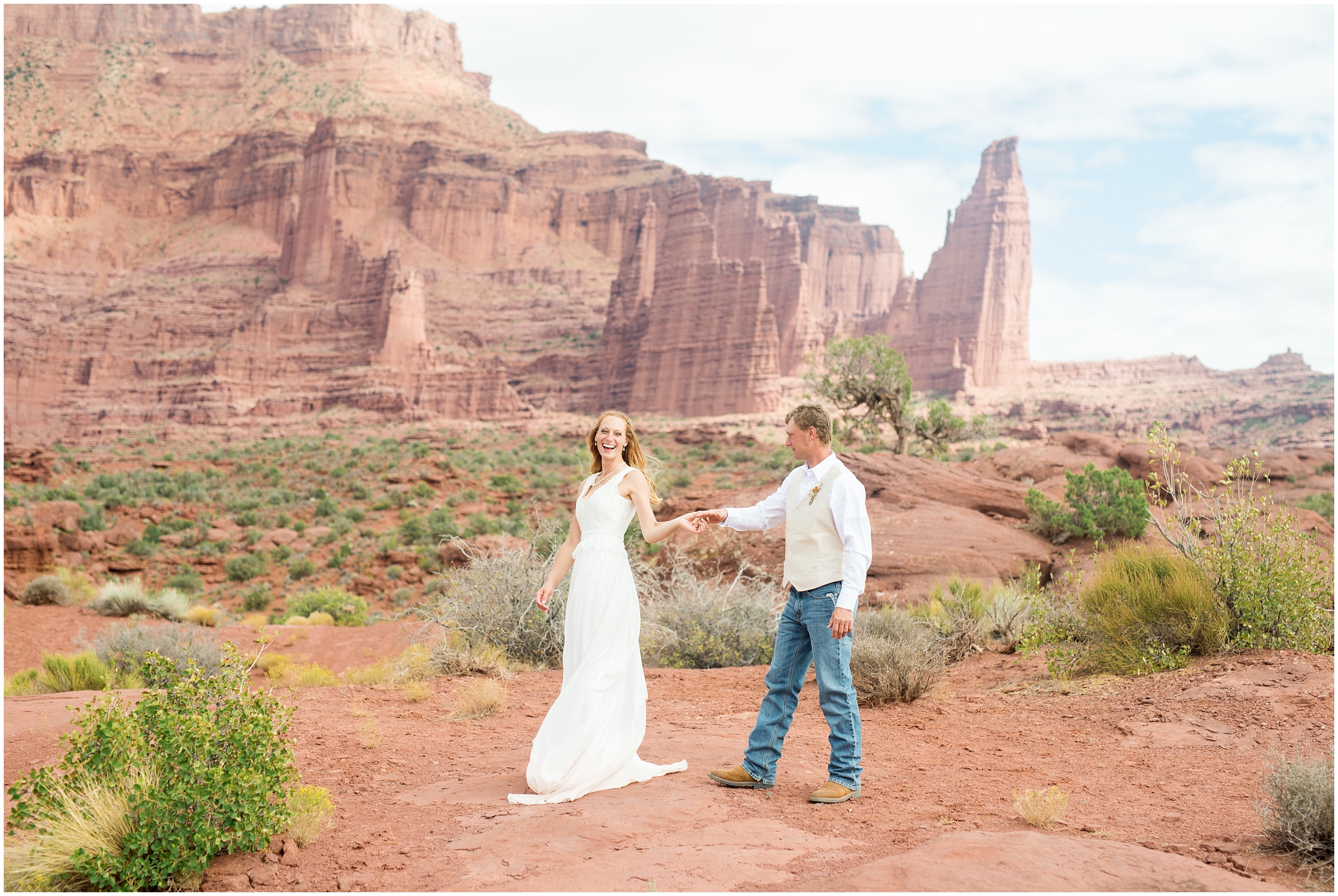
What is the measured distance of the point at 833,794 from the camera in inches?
173

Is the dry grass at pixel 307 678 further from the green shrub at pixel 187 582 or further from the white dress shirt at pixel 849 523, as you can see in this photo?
the green shrub at pixel 187 582

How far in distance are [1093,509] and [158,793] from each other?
→ 12507 mm

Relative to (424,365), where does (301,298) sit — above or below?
above

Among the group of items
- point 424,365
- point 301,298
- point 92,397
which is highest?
point 301,298

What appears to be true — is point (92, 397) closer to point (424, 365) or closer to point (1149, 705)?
point (424, 365)

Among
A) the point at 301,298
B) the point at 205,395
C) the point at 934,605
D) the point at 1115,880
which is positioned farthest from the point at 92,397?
the point at 1115,880

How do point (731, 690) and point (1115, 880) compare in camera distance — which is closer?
point (1115, 880)

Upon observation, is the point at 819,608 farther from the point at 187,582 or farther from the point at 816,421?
the point at 187,582

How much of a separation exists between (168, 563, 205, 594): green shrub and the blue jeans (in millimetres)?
15811

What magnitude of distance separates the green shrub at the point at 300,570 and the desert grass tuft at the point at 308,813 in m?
14.7

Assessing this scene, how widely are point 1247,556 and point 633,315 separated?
237 ft

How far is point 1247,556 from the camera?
22.2 ft

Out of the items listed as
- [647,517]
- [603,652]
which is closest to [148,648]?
[603,652]

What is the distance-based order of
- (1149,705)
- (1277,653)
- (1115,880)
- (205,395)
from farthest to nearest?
(205,395) → (1277,653) → (1149,705) → (1115,880)
